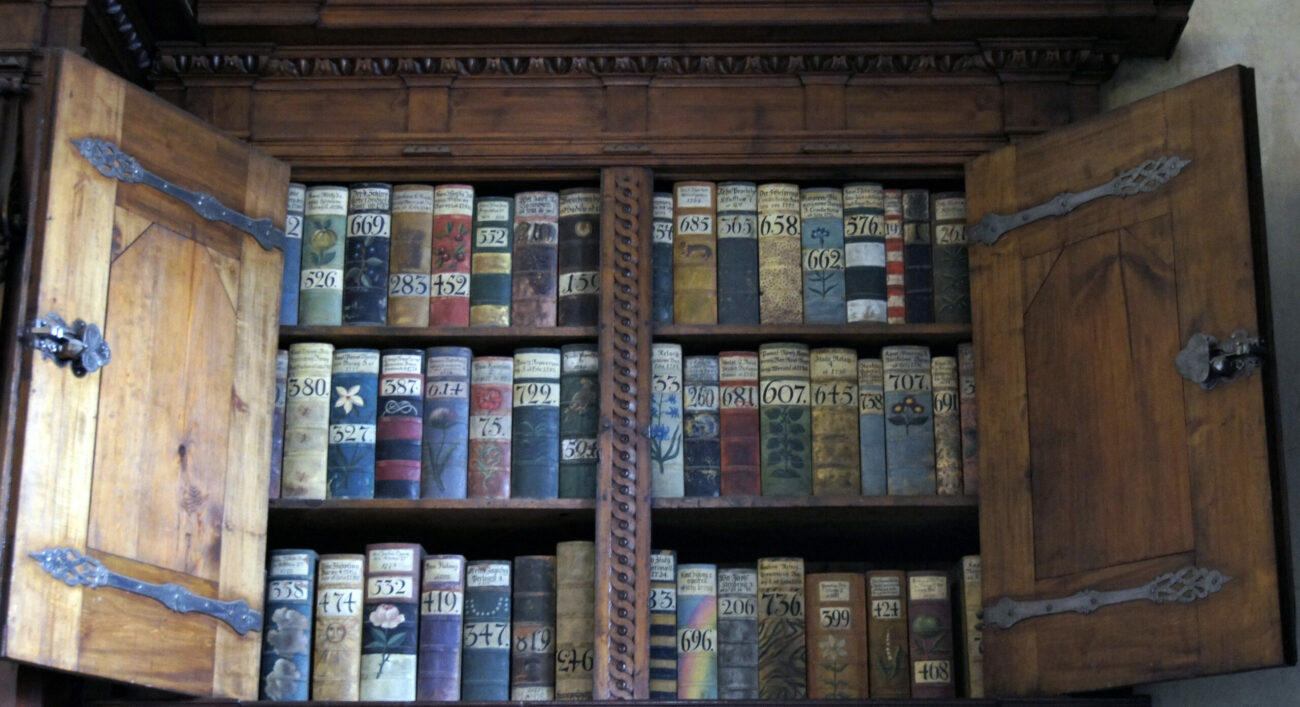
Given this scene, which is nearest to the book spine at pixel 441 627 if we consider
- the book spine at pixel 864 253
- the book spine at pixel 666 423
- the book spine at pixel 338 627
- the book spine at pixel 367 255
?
the book spine at pixel 338 627

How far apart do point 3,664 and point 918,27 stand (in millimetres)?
1865

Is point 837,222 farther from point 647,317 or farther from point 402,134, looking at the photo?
point 402,134

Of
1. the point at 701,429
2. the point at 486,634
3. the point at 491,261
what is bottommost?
the point at 486,634

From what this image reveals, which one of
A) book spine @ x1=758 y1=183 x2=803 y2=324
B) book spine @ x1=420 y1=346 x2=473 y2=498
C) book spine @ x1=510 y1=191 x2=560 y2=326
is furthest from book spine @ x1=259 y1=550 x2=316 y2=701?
book spine @ x1=758 y1=183 x2=803 y2=324

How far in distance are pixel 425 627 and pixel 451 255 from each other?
67cm

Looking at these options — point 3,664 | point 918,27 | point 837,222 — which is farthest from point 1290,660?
point 3,664

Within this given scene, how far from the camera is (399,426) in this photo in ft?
10.0

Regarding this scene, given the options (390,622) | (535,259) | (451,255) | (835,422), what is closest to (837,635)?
(835,422)

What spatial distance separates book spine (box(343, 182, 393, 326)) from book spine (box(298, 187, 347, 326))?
0.01 m

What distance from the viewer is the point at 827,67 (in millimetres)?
3244

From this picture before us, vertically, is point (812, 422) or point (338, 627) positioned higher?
point (812, 422)

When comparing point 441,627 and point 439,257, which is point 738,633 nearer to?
point 441,627

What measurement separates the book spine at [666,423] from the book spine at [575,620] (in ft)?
0.56

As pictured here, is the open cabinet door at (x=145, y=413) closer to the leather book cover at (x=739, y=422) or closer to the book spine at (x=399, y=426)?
the book spine at (x=399, y=426)
